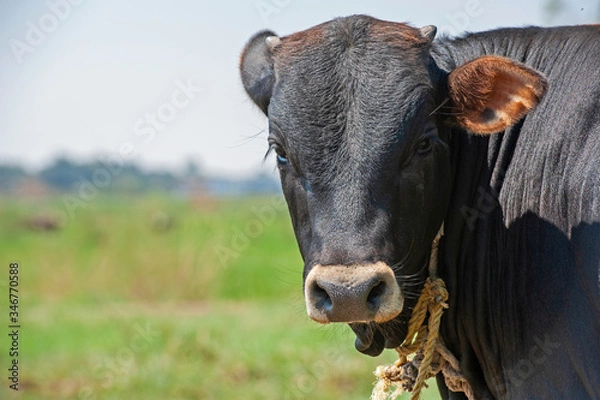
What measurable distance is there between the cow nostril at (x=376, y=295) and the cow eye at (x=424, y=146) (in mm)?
725

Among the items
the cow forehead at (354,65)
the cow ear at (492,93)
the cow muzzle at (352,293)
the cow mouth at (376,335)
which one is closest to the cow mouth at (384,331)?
the cow mouth at (376,335)

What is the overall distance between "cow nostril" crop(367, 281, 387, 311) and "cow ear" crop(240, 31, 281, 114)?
4.21ft

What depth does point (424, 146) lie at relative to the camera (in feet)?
13.6

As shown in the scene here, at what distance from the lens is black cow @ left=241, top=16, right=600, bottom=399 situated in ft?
12.7

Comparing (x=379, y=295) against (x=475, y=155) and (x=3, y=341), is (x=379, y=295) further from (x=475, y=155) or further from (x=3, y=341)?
(x=3, y=341)

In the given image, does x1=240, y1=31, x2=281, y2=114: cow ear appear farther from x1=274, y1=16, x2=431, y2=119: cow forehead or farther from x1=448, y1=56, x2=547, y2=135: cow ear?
x1=448, y1=56, x2=547, y2=135: cow ear

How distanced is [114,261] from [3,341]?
185 inches

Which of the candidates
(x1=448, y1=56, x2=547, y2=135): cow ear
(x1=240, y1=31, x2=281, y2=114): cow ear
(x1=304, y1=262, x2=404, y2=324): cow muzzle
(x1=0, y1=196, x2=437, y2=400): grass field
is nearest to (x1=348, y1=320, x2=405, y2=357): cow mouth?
(x1=0, y1=196, x2=437, y2=400): grass field

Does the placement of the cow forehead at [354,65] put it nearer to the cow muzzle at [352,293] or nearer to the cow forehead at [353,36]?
the cow forehead at [353,36]

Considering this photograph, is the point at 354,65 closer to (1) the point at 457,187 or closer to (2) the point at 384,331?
(1) the point at 457,187

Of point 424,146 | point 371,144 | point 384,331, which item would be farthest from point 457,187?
point 384,331

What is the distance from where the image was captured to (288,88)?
426 centimetres

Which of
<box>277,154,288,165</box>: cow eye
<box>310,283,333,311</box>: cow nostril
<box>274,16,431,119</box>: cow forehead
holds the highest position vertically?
<box>274,16,431,119</box>: cow forehead

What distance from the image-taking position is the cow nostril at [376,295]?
3764mm
